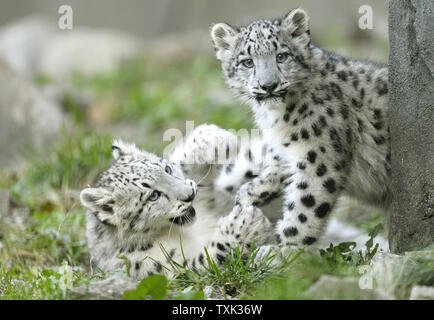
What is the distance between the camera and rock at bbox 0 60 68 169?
421 inches

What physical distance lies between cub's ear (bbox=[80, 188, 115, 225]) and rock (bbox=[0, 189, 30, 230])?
7.50 feet

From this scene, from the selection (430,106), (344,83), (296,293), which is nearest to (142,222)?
(296,293)

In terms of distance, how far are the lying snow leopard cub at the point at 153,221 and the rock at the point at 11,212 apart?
2.25 meters

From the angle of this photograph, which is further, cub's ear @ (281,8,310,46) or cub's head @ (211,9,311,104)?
cub's ear @ (281,8,310,46)

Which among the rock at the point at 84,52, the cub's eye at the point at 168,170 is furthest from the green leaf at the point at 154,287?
the rock at the point at 84,52

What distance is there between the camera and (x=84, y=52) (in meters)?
19.6

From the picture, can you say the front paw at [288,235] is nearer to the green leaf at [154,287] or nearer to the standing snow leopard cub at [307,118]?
the standing snow leopard cub at [307,118]

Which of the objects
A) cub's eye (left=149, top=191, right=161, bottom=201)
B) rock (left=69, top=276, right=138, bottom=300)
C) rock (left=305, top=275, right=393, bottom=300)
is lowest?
rock (left=69, top=276, right=138, bottom=300)

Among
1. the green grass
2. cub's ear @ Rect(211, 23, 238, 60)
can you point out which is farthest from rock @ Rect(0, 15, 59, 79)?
cub's ear @ Rect(211, 23, 238, 60)

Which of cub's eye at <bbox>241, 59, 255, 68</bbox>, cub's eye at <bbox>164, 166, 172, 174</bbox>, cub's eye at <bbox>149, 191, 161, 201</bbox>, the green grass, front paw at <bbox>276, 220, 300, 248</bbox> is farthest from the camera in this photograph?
cub's eye at <bbox>164, 166, 172, 174</bbox>

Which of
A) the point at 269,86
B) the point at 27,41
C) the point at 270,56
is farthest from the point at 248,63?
the point at 27,41

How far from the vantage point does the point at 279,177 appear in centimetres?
645

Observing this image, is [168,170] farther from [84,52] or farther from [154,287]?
[84,52]

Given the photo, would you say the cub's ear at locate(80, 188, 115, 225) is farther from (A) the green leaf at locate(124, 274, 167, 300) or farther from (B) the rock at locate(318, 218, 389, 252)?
(B) the rock at locate(318, 218, 389, 252)
